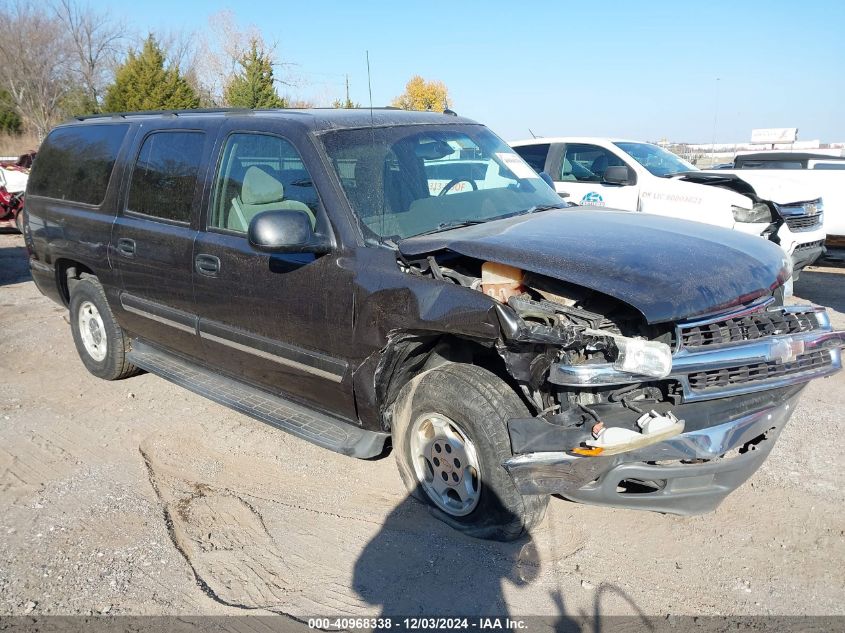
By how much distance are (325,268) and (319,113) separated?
114 centimetres

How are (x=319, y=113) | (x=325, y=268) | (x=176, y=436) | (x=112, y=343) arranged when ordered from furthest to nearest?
(x=112, y=343), (x=176, y=436), (x=319, y=113), (x=325, y=268)

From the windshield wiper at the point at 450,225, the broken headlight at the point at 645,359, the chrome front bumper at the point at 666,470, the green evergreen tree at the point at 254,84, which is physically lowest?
the chrome front bumper at the point at 666,470

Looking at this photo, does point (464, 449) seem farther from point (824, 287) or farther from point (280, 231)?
point (824, 287)

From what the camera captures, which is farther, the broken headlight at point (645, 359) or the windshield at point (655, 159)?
the windshield at point (655, 159)

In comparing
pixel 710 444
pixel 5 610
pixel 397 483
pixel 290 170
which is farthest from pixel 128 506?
pixel 710 444

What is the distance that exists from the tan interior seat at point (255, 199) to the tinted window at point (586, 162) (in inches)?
244

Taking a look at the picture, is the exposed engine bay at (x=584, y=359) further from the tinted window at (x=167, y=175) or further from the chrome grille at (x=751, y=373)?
the tinted window at (x=167, y=175)

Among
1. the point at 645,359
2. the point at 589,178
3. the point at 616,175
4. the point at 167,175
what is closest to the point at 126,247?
the point at 167,175

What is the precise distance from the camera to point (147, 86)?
30297mm

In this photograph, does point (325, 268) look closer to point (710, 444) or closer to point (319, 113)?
point (319, 113)

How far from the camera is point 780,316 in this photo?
A: 3.24 meters

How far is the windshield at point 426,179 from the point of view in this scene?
12.1ft

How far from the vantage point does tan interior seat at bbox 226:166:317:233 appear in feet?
13.0

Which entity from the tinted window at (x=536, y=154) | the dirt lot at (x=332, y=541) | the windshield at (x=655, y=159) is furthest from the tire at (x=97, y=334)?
the windshield at (x=655, y=159)
